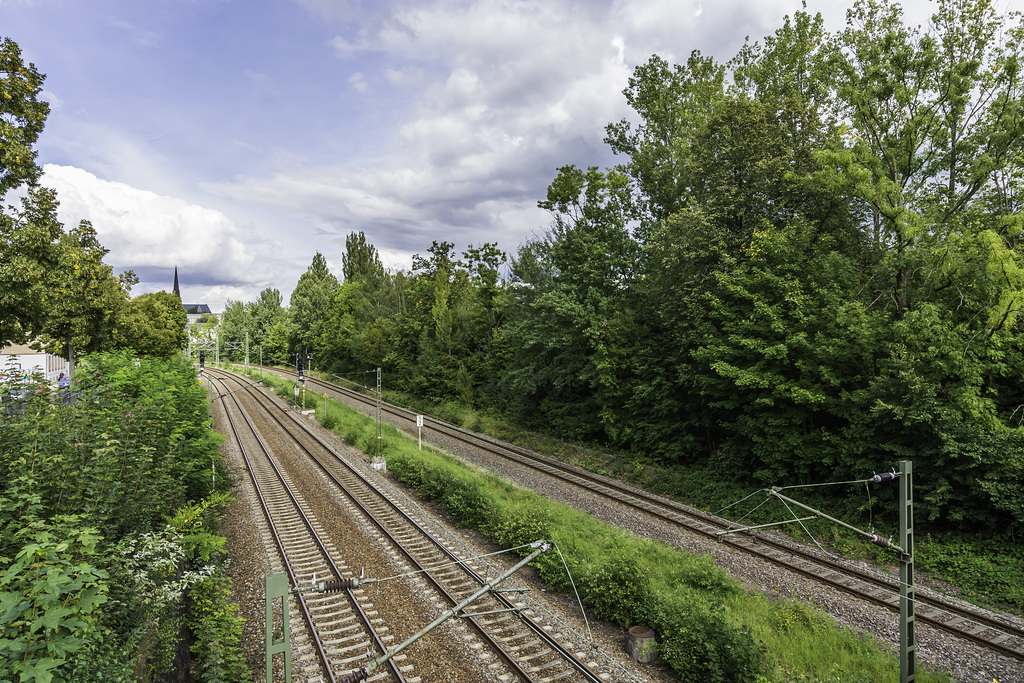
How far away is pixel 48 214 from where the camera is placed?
54.5ft

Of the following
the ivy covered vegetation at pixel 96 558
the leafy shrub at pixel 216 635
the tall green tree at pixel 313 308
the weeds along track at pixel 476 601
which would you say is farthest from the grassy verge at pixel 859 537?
the tall green tree at pixel 313 308

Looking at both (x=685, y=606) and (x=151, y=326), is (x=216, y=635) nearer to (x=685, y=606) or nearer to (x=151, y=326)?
(x=685, y=606)

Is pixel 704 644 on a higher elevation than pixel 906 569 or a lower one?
lower

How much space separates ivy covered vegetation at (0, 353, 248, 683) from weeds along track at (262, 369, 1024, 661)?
11.4 meters

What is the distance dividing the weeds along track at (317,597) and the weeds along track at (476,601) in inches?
50.7

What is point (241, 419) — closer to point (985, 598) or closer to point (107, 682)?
point (107, 682)

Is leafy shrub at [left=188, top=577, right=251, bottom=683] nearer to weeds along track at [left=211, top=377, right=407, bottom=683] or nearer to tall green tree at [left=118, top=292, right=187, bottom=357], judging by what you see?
weeds along track at [left=211, top=377, right=407, bottom=683]

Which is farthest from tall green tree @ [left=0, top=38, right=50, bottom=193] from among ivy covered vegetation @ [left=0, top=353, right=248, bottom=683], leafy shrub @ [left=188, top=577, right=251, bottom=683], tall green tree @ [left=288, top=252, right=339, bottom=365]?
tall green tree @ [left=288, top=252, right=339, bottom=365]

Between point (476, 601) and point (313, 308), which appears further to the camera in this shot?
point (313, 308)

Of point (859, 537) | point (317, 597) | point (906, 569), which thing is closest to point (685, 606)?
point (906, 569)

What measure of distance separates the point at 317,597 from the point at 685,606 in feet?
29.5

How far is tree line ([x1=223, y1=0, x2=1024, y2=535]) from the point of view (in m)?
15.2

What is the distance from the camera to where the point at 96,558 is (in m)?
7.01

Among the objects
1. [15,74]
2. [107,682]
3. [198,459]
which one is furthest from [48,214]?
[107,682]
